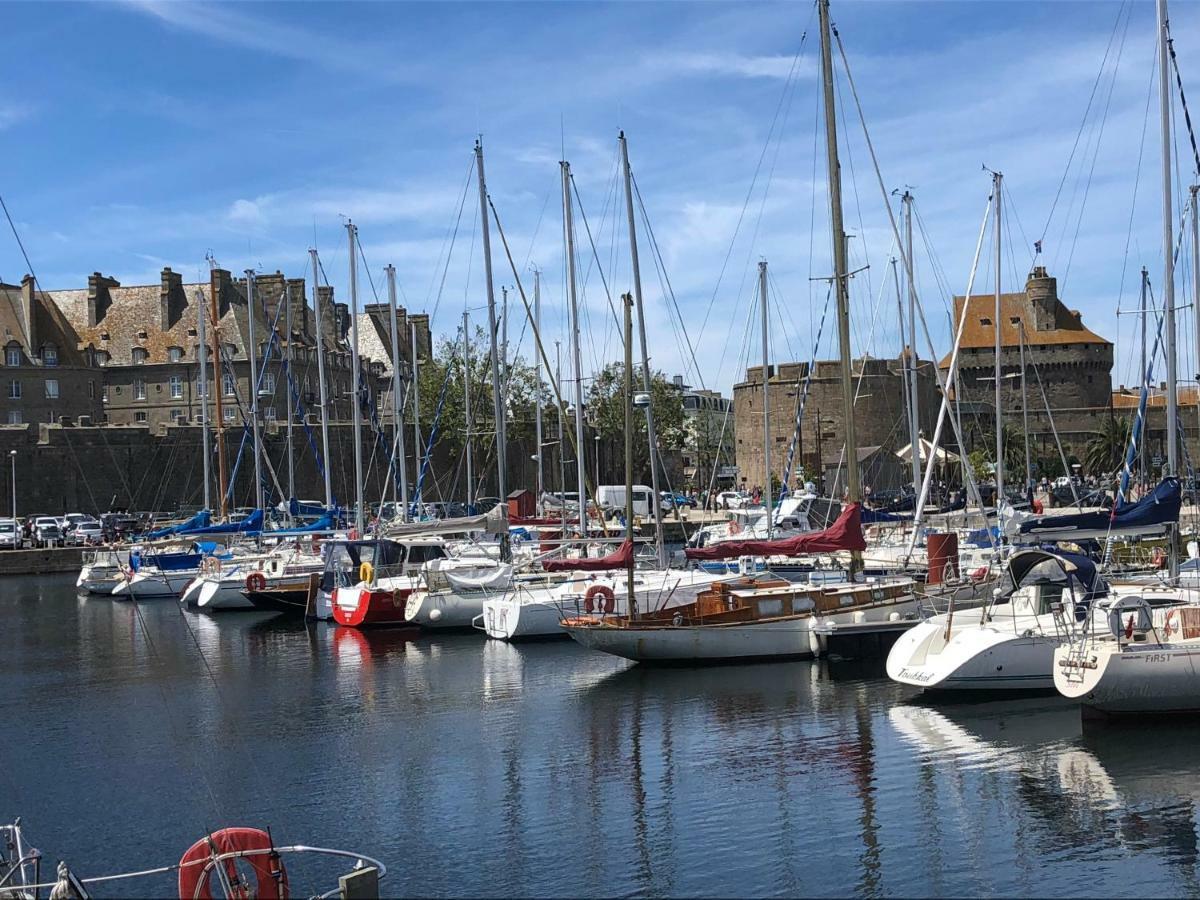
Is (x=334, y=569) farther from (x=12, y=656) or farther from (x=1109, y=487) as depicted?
(x=1109, y=487)

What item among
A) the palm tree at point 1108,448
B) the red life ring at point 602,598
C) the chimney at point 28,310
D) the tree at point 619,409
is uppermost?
the chimney at point 28,310

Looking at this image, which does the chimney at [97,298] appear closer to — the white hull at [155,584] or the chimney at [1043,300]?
the white hull at [155,584]

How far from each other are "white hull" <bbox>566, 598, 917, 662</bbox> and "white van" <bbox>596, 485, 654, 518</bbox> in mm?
33629

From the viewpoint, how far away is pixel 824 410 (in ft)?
258

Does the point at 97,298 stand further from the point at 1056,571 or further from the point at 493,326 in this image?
the point at 1056,571

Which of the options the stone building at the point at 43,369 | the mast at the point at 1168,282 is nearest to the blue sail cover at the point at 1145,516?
the mast at the point at 1168,282

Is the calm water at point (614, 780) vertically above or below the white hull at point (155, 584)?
below

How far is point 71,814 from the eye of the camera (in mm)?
17203

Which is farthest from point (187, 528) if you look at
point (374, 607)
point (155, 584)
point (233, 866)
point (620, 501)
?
point (233, 866)

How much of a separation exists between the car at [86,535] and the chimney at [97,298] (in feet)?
66.0

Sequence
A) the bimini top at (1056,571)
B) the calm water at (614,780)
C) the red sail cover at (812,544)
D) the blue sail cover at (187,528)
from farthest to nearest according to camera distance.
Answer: the blue sail cover at (187,528) < the red sail cover at (812,544) < the bimini top at (1056,571) < the calm water at (614,780)

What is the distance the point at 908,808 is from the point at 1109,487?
150 feet

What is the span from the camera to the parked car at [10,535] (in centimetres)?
5950

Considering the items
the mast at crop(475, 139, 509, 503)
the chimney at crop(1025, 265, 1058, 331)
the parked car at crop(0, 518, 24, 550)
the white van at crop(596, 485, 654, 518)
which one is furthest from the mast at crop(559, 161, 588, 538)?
the chimney at crop(1025, 265, 1058, 331)
